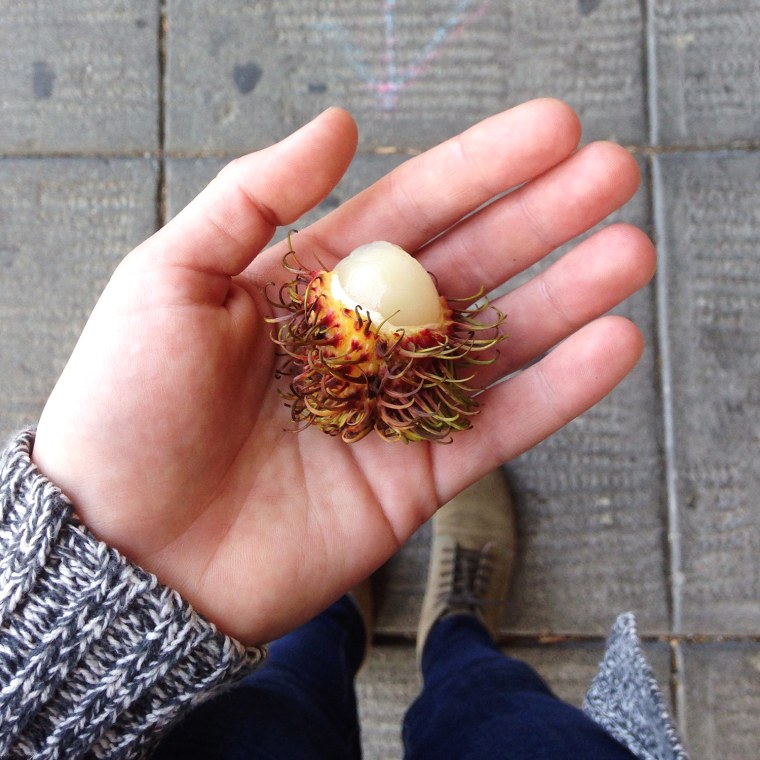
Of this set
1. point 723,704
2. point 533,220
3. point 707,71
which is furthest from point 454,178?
point 723,704

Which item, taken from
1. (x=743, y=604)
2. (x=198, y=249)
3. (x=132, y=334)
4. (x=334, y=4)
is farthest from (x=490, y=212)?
(x=743, y=604)

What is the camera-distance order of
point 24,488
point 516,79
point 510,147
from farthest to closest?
1. point 516,79
2. point 510,147
3. point 24,488

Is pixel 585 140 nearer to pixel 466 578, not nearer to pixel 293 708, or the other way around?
pixel 466 578

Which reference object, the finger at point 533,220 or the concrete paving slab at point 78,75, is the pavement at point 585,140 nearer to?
the concrete paving slab at point 78,75

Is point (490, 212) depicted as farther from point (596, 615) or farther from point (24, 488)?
point (596, 615)

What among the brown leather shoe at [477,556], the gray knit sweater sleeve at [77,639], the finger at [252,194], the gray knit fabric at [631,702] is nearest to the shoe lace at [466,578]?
the brown leather shoe at [477,556]
